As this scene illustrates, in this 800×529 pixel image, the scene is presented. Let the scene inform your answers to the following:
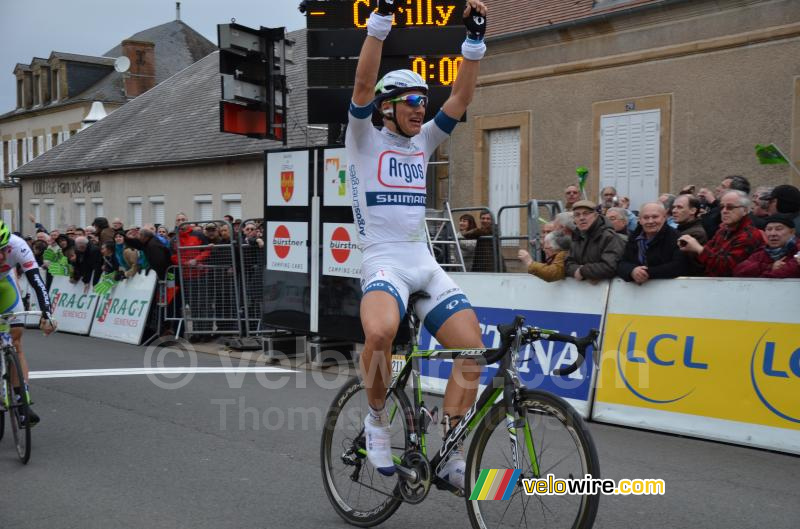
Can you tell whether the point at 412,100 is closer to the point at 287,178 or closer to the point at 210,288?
the point at 287,178

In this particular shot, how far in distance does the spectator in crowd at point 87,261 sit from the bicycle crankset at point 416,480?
46.5ft

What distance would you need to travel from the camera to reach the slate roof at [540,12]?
17875 millimetres

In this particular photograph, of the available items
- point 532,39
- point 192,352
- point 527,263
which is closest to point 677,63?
point 532,39

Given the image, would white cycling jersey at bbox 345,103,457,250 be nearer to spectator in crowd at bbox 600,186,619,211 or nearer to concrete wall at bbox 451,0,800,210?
spectator in crowd at bbox 600,186,619,211

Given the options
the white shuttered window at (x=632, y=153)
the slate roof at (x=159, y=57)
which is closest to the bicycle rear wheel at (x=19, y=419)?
the white shuttered window at (x=632, y=153)

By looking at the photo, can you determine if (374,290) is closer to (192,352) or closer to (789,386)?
(789,386)

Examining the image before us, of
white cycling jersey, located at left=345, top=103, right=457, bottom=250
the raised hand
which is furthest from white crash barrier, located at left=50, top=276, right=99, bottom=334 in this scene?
the raised hand

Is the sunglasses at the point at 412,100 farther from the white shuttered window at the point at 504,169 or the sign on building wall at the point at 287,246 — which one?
the white shuttered window at the point at 504,169

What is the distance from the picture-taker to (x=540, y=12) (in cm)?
1947

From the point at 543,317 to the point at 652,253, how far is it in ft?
4.43

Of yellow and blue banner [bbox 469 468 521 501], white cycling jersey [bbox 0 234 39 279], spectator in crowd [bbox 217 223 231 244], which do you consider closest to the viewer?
yellow and blue banner [bbox 469 468 521 501]

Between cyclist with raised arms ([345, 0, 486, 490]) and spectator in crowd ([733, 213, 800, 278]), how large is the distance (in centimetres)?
400

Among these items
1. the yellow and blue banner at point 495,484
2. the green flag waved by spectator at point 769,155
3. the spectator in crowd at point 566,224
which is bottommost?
the yellow and blue banner at point 495,484

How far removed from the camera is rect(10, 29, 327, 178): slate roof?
29.5m
